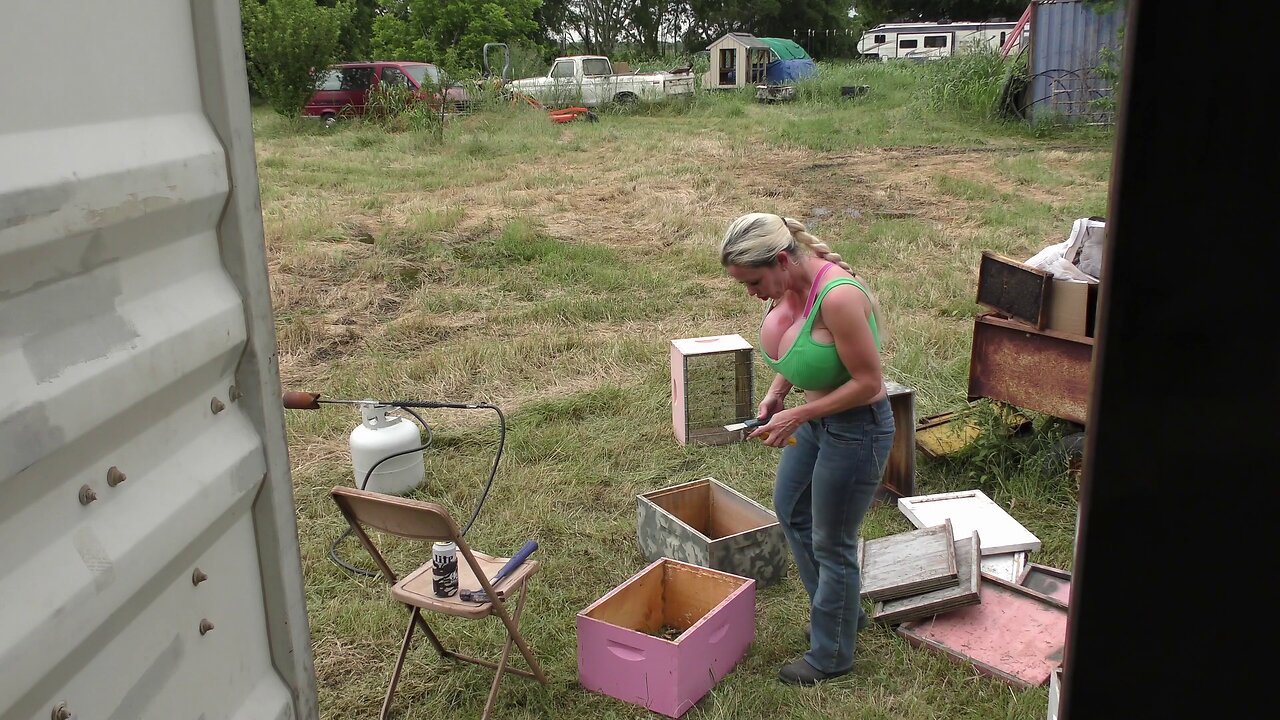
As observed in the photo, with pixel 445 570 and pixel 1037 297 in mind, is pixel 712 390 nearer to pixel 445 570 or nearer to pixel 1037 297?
pixel 1037 297

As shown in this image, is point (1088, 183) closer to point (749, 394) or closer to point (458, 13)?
point (749, 394)

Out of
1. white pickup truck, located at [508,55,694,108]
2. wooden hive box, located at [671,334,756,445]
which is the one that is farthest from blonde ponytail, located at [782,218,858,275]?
white pickup truck, located at [508,55,694,108]

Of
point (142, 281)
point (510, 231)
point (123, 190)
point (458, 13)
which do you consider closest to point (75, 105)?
point (123, 190)

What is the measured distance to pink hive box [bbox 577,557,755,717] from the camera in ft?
11.0

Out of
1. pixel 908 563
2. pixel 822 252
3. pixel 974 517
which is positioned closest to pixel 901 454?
pixel 974 517

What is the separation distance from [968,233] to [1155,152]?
32.1ft

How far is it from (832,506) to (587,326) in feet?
15.4

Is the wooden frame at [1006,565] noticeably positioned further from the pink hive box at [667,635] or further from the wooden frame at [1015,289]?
the pink hive box at [667,635]

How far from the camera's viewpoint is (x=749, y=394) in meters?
5.71

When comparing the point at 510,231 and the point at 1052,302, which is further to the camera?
the point at 510,231

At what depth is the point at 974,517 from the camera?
4.57m

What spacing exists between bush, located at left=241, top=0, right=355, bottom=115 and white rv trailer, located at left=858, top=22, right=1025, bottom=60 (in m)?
21.4

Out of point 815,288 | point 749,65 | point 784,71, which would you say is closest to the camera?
point 815,288

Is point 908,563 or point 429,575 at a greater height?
point 429,575
